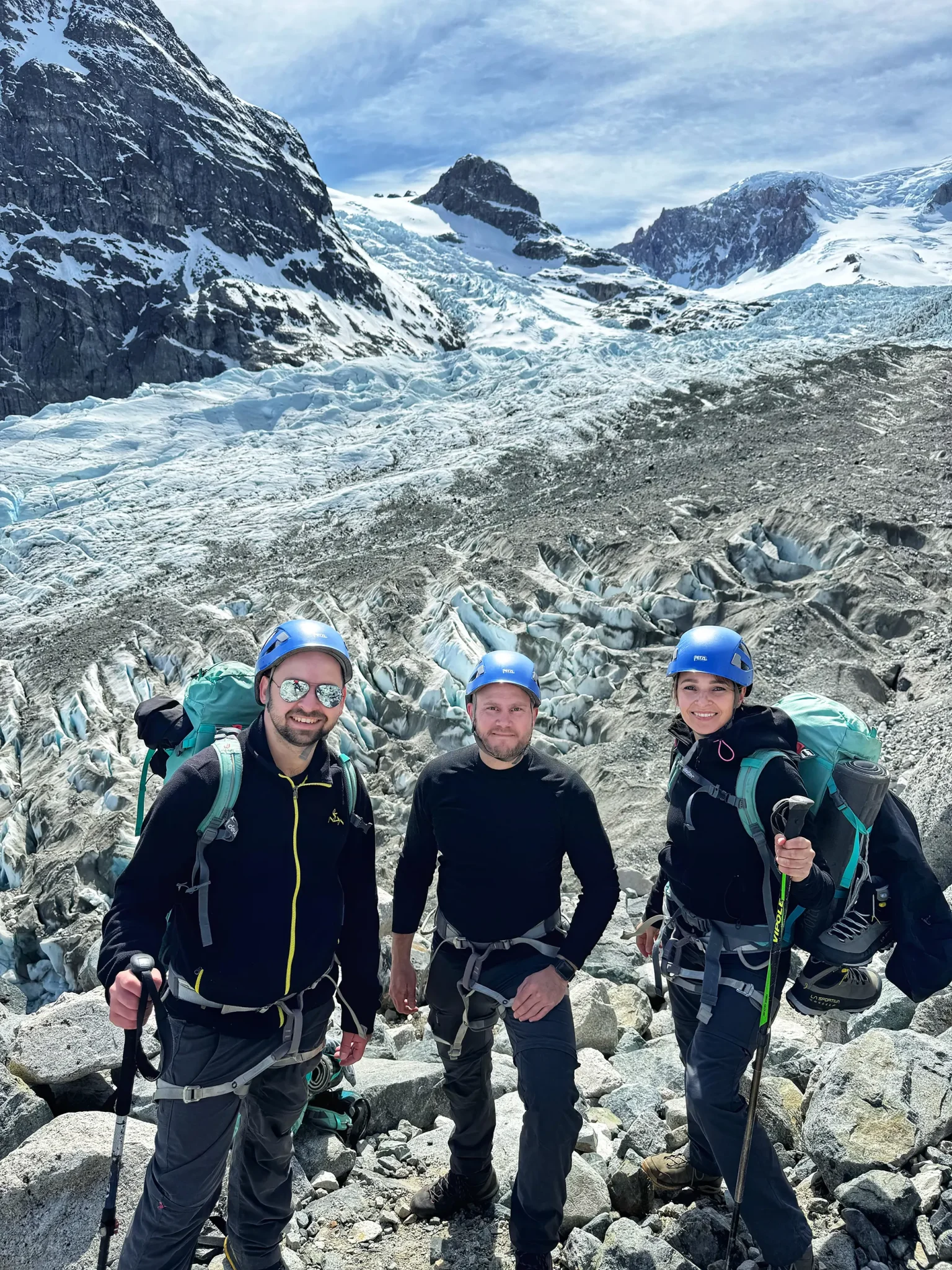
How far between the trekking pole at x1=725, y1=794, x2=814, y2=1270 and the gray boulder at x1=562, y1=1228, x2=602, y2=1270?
1.76 ft

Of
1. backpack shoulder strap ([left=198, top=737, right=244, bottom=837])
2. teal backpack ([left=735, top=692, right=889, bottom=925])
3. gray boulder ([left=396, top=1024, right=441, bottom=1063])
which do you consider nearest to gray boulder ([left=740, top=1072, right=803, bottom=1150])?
teal backpack ([left=735, top=692, right=889, bottom=925])

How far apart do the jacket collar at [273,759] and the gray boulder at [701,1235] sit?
8.15 ft

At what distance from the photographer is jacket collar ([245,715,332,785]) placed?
10.3 ft

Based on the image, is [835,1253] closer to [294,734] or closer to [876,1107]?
[876,1107]

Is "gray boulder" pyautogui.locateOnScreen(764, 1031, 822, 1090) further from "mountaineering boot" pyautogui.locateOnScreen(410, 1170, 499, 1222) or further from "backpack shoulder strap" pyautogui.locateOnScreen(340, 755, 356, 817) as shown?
"backpack shoulder strap" pyautogui.locateOnScreen(340, 755, 356, 817)

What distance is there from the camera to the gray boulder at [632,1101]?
14.5 feet

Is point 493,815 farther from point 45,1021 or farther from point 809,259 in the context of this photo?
point 809,259

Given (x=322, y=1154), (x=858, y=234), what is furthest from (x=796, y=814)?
(x=858, y=234)

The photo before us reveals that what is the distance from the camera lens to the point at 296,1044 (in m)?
3.14

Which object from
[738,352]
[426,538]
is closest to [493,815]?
[426,538]

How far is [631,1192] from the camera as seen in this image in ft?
12.6

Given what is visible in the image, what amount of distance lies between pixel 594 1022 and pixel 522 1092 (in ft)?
7.32

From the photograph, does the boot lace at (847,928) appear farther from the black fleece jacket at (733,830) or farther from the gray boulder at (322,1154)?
the gray boulder at (322,1154)

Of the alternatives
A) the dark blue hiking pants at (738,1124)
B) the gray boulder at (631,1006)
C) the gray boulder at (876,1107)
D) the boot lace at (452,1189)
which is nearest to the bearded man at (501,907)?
the boot lace at (452,1189)
